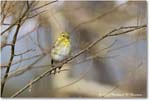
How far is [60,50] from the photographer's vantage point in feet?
9.45

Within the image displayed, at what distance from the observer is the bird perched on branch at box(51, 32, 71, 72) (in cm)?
288

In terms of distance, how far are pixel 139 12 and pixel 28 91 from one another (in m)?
0.80

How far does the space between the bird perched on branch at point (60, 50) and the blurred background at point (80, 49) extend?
0.10ft

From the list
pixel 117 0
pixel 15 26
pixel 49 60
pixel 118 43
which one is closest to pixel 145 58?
pixel 118 43

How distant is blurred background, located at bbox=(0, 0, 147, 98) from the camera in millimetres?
2912

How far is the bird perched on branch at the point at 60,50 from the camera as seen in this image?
288 cm

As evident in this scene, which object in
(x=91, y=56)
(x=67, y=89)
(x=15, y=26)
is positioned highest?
(x=15, y=26)

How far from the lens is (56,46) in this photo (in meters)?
2.90

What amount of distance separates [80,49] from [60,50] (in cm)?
12

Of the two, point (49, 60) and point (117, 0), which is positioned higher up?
point (117, 0)

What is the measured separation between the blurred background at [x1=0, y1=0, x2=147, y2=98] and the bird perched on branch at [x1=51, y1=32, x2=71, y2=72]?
0.10ft

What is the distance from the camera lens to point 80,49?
2914 millimetres

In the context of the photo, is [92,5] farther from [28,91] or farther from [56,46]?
[28,91]

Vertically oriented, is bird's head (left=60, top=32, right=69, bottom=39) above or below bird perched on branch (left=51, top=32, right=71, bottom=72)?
above
